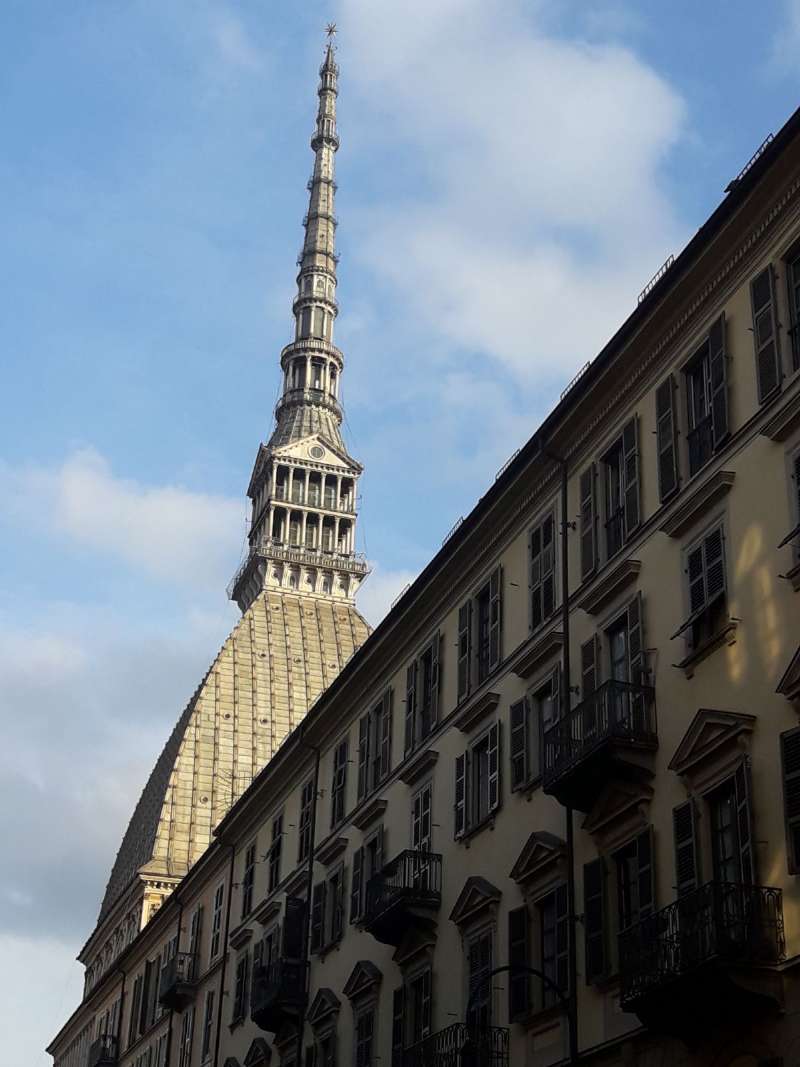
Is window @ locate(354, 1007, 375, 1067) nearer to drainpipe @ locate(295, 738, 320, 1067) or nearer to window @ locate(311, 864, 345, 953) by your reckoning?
window @ locate(311, 864, 345, 953)

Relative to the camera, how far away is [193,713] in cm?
12744

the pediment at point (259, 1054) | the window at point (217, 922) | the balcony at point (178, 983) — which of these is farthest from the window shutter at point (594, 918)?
the balcony at point (178, 983)

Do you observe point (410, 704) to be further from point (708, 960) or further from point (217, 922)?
point (217, 922)

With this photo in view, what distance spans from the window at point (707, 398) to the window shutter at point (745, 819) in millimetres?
6195

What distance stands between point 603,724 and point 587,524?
534 centimetres

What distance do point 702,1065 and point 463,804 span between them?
12491 mm

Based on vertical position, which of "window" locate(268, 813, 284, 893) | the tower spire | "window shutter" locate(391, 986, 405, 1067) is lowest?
"window shutter" locate(391, 986, 405, 1067)

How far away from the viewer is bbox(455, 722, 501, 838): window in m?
35.8

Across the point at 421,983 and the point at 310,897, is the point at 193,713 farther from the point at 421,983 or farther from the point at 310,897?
the point at 421,983

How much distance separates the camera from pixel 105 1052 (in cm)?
7919

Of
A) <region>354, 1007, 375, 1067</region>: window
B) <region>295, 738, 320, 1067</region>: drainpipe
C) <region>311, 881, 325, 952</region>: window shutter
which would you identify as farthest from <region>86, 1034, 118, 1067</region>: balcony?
<region>354, 1007, 375, 1067</region>: window

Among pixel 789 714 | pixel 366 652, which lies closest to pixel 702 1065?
pixel 789 714

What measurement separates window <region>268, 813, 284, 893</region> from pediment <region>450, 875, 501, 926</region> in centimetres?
1785

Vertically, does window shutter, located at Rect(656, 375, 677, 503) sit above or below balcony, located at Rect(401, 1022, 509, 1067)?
above
